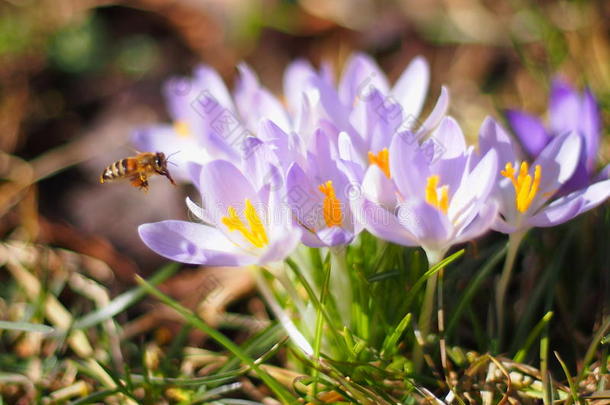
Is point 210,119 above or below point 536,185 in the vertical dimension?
above

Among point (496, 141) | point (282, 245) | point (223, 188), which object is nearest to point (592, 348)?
point (496, 141)

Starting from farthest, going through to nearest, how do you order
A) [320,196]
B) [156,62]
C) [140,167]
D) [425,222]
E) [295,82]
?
[156,62] → [295,82] → [140,167] → [320,196] → [425,222]

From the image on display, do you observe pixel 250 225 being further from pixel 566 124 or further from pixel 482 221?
pixel 566 124

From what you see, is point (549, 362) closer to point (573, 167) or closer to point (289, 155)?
point (573, 167)

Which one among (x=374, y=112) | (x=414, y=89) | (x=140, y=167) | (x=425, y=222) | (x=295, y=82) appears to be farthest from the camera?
(x=295, y=82)

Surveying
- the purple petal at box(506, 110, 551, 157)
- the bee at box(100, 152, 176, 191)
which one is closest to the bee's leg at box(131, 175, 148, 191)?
the bee at box(100, 152, 176, 191)

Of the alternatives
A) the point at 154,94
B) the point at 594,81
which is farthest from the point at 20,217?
the point at 594,81

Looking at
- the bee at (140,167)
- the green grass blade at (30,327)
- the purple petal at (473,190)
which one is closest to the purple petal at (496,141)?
the purple petal at (473,190)

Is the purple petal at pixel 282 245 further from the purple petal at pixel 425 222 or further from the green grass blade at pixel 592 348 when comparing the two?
the green grass blade at pixel 592 348

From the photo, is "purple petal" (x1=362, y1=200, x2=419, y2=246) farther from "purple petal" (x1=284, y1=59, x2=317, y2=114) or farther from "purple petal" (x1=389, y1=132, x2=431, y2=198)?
"purple petal" (x1=284, y1=59, x2=317, y2=114)
